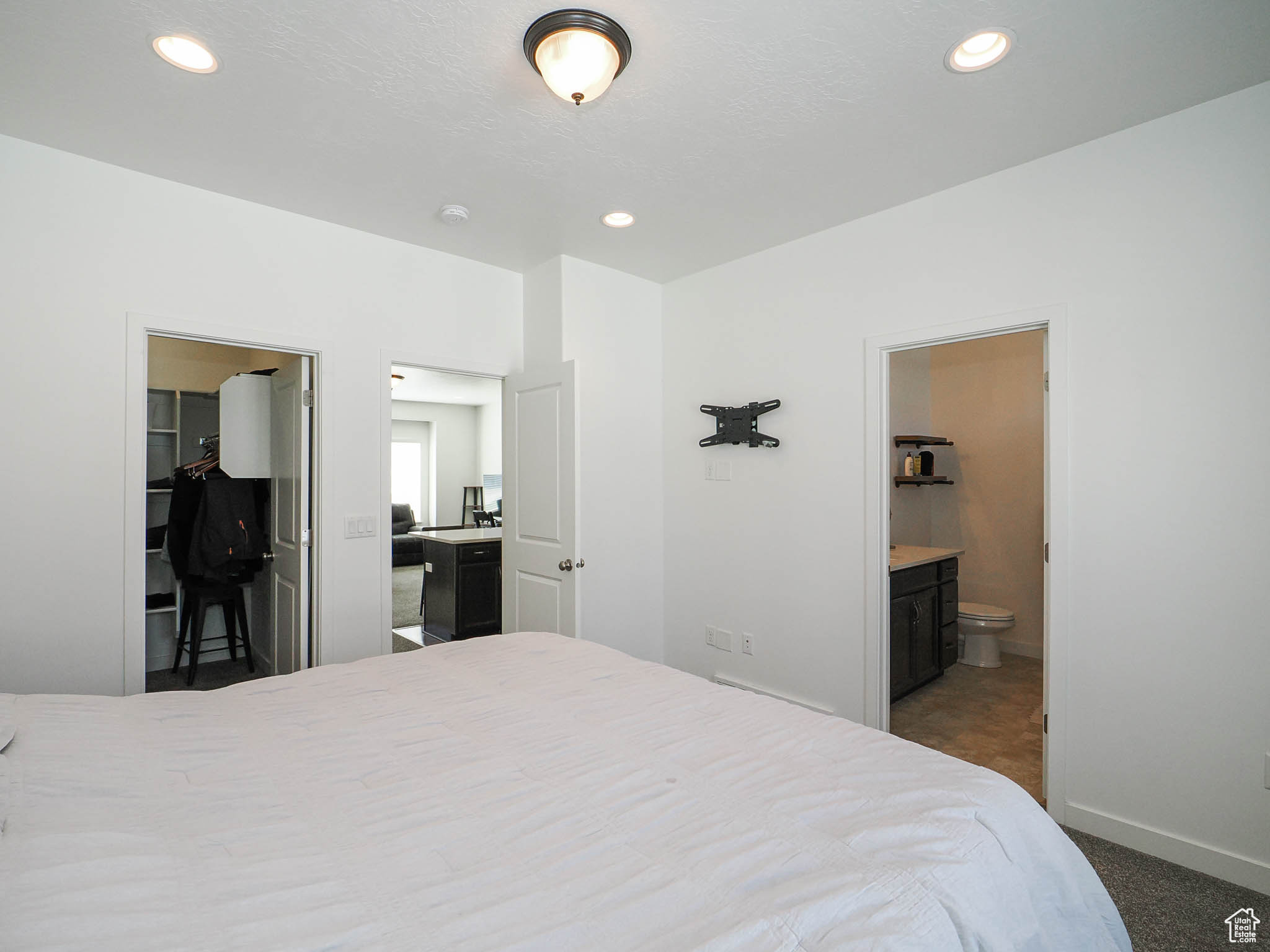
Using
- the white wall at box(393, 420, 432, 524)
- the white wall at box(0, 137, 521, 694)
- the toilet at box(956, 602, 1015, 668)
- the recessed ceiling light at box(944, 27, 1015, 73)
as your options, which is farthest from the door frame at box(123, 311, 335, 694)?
the white wall at box(393, 420, 432, 524)

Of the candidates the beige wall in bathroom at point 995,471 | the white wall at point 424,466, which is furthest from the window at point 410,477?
the beige wall in bathroom at point 995,471

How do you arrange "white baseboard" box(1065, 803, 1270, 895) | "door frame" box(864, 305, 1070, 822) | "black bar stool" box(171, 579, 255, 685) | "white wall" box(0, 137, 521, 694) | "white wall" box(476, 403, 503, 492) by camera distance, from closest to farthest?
1. "white baseboard" box(1065, 803, 1270, 895)
2. "white wall" box(0, 137, 521, 694)
3. "door frame" box(864, 305, 1070, 822)
4. "black bar stool" box(171, 579, 255, 685)
5. "white wall" box(476, 403, 503, 492)

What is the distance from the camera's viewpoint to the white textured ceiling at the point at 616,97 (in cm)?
170

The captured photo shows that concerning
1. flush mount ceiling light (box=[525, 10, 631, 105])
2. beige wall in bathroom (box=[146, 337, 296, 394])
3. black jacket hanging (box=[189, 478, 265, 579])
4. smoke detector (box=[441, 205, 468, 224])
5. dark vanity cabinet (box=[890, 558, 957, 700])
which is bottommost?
dark vanity cabinet (box=[890, 558, 957, 700])

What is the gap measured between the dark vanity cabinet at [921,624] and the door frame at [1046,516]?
596 millimetres

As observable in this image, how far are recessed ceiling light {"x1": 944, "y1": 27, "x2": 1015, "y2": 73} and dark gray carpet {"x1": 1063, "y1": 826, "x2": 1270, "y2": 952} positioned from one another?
2295 mm

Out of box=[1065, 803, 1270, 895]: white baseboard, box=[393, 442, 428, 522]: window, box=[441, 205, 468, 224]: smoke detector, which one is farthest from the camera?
box=[393, 442, 428, 522]: window

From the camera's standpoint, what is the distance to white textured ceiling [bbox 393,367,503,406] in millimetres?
8016

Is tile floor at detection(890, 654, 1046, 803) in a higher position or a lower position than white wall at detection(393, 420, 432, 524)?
lower

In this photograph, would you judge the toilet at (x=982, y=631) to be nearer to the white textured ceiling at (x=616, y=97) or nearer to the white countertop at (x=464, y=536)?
the white textured ceiling at (x=616, y=97)

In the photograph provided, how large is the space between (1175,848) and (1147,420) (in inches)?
58.3

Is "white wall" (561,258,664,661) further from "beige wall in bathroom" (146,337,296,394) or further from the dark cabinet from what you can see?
"beige wall in bathroom" (146,337,296,394)

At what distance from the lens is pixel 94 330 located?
2.45m

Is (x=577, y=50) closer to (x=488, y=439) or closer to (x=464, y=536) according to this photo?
(x=464, y=536)
